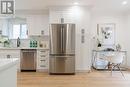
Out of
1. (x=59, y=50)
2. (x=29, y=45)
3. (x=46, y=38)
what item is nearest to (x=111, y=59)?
(x=59, y=50)

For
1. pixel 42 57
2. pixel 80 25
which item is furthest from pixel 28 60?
pixel 80 25

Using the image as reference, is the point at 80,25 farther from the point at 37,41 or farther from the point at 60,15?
the point at 37,41

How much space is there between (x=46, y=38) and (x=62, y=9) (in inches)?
56.8

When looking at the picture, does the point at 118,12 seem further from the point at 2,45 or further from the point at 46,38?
the point at 2,45

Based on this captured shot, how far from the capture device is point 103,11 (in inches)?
283

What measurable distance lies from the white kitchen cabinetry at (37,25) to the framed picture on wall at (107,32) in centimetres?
224

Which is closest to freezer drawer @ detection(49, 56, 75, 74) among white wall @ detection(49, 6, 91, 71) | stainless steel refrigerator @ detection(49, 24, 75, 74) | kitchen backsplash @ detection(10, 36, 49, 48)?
stainless steel refrigerator @ detection(49, 24, 75, 74)

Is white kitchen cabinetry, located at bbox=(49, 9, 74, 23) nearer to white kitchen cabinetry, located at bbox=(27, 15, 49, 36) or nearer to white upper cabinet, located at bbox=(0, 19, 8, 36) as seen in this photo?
white kitchen cabinetry, located at bbox=(27, 15, 49, 36)

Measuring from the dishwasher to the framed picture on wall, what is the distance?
112 inches

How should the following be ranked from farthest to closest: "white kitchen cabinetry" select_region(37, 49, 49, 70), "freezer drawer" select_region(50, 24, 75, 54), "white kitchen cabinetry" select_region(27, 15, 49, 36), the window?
the window → "white kitchen cabinetry" select_region(27, 15, 49, 36) → "white kitchen cabinetry" select_region(37, 49, 49, 70) → "freezer drawer" select_region(50, 24, 75, 54)

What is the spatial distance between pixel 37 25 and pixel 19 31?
941mm

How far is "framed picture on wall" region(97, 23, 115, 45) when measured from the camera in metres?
7.42

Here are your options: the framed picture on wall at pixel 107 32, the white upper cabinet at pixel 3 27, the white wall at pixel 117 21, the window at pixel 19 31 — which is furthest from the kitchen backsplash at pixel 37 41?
the framed picture on wall at pixel 107 32

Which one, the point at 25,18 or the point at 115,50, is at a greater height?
the point at 25,18
